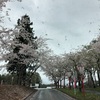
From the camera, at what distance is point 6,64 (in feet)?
148

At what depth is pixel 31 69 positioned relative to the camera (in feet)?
170

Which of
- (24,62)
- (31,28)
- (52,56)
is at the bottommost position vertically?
(24,62)

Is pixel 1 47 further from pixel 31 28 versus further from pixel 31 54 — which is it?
pixel 31 28

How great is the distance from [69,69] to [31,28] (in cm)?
1540

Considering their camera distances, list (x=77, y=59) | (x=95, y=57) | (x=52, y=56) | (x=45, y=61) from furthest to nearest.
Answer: (x=52, y=56)
(x=45, y=61)
(x=95, y=57)
(x=77, y=59)


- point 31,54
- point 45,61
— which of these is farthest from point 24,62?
point 45,61

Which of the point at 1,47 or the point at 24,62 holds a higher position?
the point at 24,62

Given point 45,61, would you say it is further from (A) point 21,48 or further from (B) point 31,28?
(A) point 21,48

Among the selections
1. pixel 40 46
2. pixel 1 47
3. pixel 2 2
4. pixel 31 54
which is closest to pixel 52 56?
pixel 40 46

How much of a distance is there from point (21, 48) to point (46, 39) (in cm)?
848

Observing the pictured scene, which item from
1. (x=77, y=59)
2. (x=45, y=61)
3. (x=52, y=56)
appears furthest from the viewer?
(x=52, y=56)

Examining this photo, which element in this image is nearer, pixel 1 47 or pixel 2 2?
pixel 2 2

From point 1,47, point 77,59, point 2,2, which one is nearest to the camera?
point 2,2

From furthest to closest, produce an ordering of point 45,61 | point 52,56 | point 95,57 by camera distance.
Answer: point 52,56
point 45,61
point 95,57
